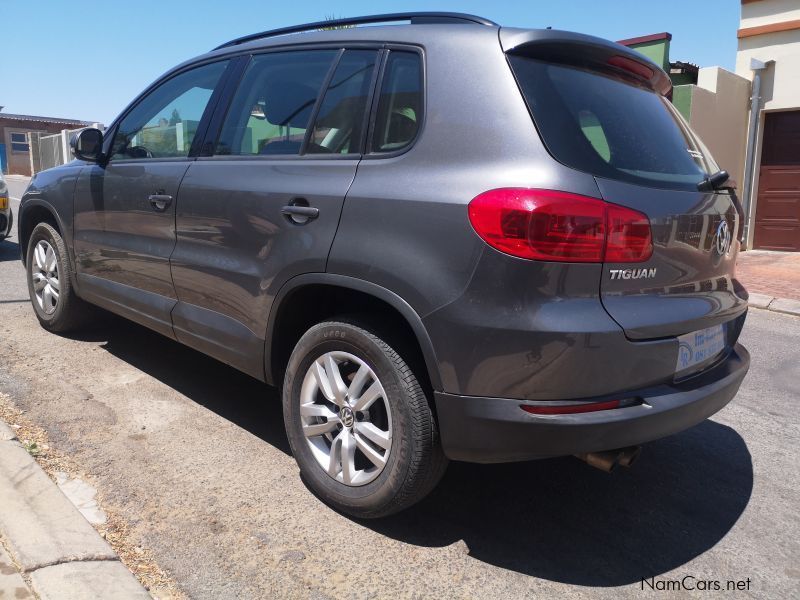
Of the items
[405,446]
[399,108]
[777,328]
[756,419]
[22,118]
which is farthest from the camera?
[22,118]

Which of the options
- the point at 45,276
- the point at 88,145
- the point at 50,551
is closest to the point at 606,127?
the point at 50,551

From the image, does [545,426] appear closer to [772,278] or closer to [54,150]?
[772,278]

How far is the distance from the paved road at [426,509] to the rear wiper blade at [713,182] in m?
1.37

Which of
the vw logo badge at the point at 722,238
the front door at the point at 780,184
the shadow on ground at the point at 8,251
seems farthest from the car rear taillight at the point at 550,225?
the front door at the point at 780,184

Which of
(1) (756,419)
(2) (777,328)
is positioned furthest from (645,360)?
(2) (777,328)

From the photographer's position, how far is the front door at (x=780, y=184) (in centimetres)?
1227

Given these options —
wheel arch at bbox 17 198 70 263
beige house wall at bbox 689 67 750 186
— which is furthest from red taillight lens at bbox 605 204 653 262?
beige house wall at bbox 689 67 750 186

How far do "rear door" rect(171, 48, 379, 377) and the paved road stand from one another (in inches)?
20.7

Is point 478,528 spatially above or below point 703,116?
below

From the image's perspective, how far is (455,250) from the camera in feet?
7.57

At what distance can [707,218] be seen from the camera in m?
2.63

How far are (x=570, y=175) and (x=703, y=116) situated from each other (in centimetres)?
1039

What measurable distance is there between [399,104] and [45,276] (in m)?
3.61

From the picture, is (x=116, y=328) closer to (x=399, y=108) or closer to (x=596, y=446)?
(x=399, y=108)
